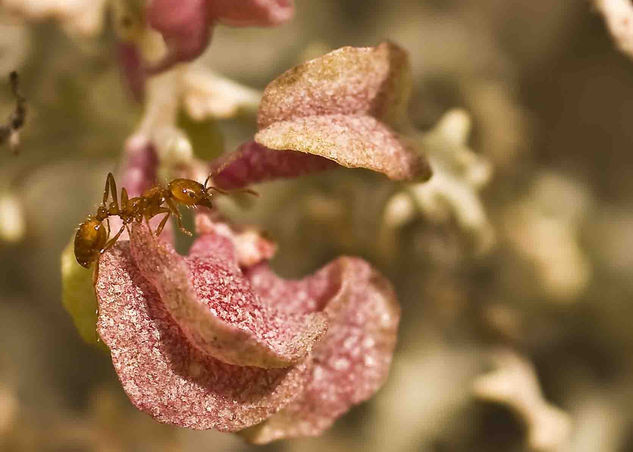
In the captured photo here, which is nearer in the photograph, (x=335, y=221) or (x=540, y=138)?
(x=335, y=221)

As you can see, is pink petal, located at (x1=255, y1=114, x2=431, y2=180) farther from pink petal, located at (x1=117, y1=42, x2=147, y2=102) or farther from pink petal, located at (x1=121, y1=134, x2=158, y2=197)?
pink petal, located at (x1=117, y1=42, x2=147, y2=102)

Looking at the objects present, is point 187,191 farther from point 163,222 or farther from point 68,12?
point 68,12

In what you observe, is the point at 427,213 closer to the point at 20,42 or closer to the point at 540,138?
the point at 540,138

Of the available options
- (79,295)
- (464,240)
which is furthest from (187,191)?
(464,240)

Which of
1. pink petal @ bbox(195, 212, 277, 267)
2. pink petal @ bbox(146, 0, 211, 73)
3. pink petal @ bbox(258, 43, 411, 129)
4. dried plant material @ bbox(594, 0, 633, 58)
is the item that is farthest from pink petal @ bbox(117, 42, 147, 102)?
dried plant material @ bbox(594, 0, 633, 58)

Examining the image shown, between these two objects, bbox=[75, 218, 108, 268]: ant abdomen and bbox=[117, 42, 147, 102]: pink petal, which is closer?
bbox=[75, 218, 108, 268]: ant abdomen

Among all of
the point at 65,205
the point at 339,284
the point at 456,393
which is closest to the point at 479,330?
the point at 456,393

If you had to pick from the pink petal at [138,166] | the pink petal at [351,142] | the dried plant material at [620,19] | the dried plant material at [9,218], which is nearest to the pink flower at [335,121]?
the pink petal at [351,142]
